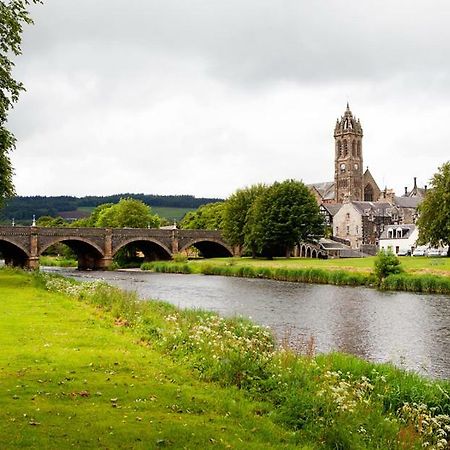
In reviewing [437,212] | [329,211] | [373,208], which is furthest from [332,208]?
[437,212]

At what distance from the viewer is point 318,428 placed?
10.1 meters

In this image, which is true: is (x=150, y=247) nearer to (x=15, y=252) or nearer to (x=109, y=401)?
(x=15, y=252)

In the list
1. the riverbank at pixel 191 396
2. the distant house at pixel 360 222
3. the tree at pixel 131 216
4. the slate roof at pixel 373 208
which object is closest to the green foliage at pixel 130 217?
the tree at pixel 131 216

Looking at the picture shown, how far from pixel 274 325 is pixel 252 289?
21.9 metres

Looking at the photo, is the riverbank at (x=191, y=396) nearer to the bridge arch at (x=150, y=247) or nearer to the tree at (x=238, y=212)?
the bridge arch at (x=150, y=247)

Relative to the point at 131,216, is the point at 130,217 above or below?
below

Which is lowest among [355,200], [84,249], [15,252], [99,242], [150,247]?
[15,252]

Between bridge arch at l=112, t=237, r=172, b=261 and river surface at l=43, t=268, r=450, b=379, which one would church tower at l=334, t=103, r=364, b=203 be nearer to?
bridge arch at l=112, t=237, r=172, b=261

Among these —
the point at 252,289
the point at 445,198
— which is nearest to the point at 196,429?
the point at 252,289

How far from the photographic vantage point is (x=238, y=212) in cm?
9825

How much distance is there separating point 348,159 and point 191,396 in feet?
486

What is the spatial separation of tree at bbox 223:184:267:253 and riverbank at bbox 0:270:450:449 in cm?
7943

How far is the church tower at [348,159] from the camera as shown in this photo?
151750mm

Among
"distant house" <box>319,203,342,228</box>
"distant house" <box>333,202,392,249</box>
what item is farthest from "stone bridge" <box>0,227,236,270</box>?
"distant house" <box>319,203,342,228</box>
